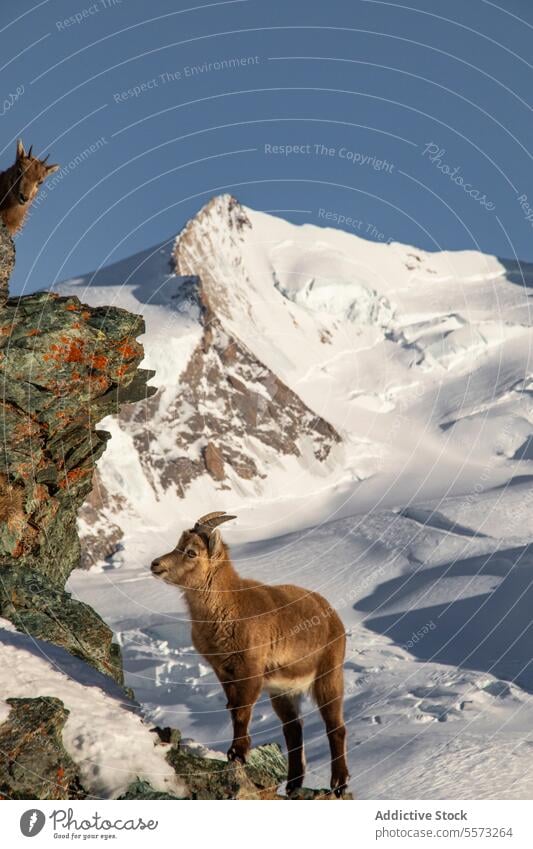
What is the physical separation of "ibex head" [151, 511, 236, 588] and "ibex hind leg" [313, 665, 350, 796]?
2966mm

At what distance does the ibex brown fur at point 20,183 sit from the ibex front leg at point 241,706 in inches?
518


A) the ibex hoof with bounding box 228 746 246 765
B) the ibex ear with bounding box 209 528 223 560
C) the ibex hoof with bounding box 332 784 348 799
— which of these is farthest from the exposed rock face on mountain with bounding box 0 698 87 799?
the ibex hoof with bounding box 332 784 348 799

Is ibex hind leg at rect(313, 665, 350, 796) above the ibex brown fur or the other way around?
the other way around

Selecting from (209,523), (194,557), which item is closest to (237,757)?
(194,557)

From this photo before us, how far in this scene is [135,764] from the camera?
13.7 m

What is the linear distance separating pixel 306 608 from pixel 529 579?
132728 mm

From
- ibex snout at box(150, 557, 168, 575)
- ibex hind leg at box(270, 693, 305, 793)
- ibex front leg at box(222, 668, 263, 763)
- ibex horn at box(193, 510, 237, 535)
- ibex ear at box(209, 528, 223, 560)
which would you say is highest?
ibex horn at box(193, 510, 237, 535)

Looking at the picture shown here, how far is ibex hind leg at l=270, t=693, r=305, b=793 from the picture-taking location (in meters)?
15.6

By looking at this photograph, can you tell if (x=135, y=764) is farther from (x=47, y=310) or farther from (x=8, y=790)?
(x=47, y=310)

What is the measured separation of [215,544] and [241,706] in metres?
2.54

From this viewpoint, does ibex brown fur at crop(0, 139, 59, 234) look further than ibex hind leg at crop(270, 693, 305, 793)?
Yes

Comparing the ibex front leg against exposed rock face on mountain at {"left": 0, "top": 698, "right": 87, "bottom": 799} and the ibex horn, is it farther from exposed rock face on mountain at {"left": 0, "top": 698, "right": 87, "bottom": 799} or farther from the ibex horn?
exposed rock face on mountain at {"left": 0, "top": 698, "right": 87, "bottom": 799}

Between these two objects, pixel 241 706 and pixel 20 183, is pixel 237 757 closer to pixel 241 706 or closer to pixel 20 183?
pixel 241 706

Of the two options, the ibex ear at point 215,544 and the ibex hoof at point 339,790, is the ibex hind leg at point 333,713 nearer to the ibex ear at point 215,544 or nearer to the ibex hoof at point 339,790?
the ibex hoof at point 339,790
